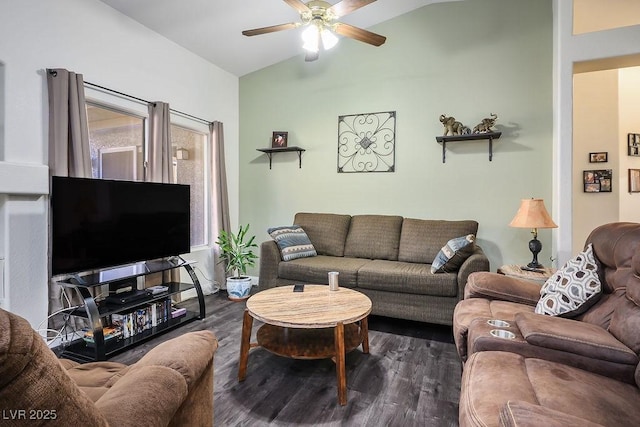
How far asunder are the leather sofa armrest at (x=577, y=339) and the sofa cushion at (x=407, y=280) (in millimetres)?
1327

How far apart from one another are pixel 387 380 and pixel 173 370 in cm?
149

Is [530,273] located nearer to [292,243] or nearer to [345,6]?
[292,243]

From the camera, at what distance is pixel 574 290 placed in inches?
69.4

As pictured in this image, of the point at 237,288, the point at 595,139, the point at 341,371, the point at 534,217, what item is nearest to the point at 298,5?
the point at 341,371

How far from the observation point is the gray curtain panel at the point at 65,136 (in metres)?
2.45

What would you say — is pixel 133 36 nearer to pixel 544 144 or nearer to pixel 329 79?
pixel 329 79

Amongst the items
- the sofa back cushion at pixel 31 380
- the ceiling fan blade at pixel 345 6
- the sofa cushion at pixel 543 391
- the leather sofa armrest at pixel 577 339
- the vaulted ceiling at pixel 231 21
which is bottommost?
the sofa cushion at pixel 543 391

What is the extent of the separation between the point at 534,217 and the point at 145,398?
3007 mm

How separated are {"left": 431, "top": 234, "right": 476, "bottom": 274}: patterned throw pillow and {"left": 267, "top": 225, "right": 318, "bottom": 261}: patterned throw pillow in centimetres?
137

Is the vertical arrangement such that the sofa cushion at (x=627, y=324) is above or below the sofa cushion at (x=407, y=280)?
above

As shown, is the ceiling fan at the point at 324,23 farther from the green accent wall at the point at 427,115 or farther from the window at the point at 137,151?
the window at the point at 137,151

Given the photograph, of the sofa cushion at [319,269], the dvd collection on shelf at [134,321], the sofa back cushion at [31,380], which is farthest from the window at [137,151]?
the sofa back cushion at [31,380]

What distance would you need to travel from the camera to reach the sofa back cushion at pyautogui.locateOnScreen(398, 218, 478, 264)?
3371mm

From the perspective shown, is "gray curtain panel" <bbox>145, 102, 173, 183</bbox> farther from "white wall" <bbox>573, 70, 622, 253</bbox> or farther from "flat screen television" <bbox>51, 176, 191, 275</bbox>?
"white wall" <bbox>573, 70, 622, 253</bbox>
